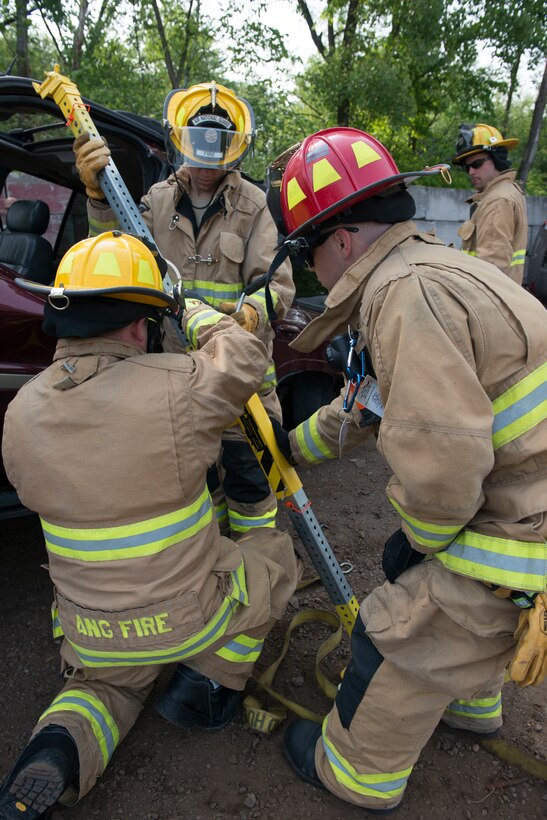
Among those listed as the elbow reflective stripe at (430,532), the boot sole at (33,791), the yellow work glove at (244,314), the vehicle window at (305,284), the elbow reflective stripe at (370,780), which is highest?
the yellow work glove at (244,314)

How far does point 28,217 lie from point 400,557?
11.2 feet

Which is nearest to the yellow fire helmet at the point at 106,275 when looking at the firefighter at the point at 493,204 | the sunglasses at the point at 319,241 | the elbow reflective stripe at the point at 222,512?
the sunglasses at the point at 319,241

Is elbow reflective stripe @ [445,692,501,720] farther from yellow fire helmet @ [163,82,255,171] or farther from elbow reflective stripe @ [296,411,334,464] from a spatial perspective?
yellow fire helmet @ [163,82,255,171]

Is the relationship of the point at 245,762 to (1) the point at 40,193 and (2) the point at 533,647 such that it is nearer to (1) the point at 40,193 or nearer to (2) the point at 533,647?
(2) the point at 533,647

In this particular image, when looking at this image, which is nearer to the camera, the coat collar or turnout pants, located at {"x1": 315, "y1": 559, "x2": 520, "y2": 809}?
turnout pants, located at {"x1": 315, "y1": 559, "x2": 520, "y2": 809}

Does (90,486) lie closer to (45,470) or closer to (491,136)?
(45,470)

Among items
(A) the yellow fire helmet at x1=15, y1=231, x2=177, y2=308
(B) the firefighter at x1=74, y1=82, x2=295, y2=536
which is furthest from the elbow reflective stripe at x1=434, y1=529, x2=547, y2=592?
(B) the firefighter at x1=74, y1=82, x2=295, y2=536

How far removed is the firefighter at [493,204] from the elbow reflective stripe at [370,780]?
3846mm

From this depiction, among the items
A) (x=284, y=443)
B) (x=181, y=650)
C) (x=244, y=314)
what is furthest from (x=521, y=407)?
(x=244, y=314)

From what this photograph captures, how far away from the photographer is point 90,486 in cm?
173

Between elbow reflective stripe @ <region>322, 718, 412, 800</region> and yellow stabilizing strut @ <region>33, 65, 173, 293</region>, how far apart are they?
1.84 meters

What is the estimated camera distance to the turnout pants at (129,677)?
189 cm

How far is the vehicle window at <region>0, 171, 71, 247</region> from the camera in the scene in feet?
14.6

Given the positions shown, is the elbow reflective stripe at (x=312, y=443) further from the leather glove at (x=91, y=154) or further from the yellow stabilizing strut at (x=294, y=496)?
the leather glove at (x=91, y=154)
